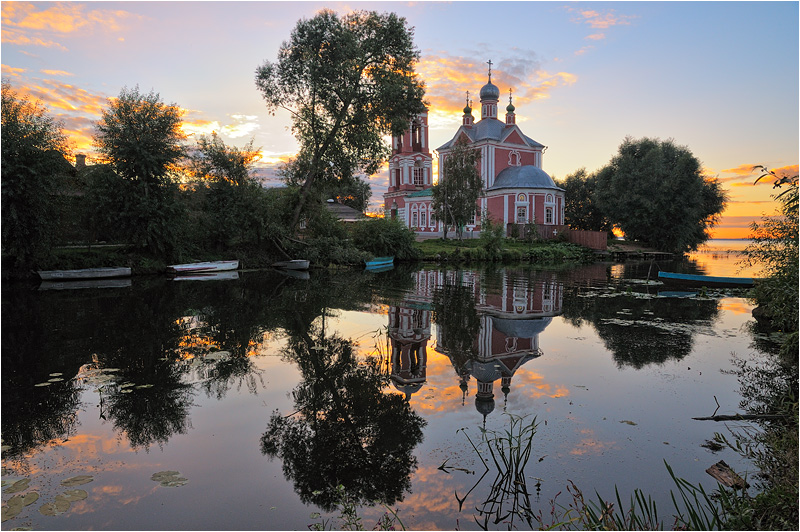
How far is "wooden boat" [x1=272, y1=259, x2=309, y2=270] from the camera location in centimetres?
3184

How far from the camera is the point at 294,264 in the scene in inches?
1266

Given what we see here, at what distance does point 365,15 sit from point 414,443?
3274 cm

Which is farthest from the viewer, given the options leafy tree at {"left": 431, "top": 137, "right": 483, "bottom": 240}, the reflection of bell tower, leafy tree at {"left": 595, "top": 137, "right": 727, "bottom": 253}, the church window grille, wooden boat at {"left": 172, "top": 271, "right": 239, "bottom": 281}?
the church window grille

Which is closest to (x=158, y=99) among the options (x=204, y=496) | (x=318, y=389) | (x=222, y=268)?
(x=222, y=268)

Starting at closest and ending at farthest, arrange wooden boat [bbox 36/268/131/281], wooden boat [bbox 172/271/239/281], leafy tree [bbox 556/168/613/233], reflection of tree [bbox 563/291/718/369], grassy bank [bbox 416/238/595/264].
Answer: reflection of tree [bbox 563/291/718/369] < wooden boat [bbox 36/268/131/281] < wooden boat [bbox 172/271/239/281] < grassy bank [bbox 416/238/595/264] < leafy tree [bbox 556/168/613/233]

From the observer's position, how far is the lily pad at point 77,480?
5090 millimetres

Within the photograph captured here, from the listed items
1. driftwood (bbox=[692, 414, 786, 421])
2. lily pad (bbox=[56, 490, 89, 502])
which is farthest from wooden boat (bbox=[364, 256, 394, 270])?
lily pad (bbox=[56, 490, 89, 502])

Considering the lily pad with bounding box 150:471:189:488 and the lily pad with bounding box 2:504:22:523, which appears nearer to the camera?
the lily pad with bounding box 2:504:22:523

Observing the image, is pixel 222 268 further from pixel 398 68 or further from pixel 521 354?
pixel 521 354

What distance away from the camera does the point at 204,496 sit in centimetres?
490

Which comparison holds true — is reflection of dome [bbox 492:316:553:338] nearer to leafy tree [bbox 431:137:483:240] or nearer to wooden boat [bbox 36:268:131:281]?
wooden boat [bbox 36:268:131:281]

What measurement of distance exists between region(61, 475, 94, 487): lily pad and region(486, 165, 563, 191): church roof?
4809 cm

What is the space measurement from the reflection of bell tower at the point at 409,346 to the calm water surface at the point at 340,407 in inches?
2.6

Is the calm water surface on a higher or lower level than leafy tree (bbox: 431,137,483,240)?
lower
